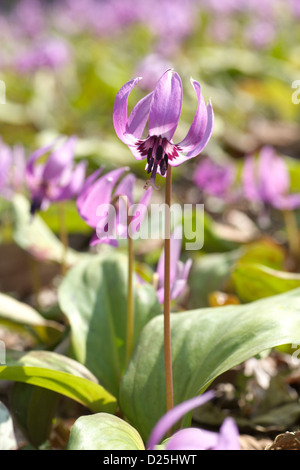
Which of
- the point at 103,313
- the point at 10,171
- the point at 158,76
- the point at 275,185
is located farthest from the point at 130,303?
the point at 158,76

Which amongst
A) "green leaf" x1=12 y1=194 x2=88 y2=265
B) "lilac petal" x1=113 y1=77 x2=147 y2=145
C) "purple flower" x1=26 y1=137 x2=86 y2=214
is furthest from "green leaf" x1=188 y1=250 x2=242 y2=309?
"lilac petal" x1=113 y1=77 x2=147 y2=145

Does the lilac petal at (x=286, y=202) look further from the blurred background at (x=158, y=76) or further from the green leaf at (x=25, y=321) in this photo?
the green leaf at (x=25, y=321)

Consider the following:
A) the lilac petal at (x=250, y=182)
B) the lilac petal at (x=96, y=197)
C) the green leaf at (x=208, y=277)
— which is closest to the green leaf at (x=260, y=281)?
the green leaf at (x=208, y=277)

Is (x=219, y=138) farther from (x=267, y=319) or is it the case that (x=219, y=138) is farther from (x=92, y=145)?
(x=267, y=319)

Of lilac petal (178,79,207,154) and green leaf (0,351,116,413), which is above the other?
lilac petal (178,79,207,154)

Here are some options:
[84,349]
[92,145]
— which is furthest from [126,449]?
[92,145]

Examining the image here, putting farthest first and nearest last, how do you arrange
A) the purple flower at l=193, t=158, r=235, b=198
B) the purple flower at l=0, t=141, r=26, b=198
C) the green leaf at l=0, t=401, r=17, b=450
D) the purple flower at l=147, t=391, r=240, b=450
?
the purple flower at l=193, t=158, r=235, b=198
the purple flower at l=0, t=141, r=26, b=198
the green leaf at l=0, t=401, r=17, b=450
the purple flower at l=147, t=391, r=240, b=450

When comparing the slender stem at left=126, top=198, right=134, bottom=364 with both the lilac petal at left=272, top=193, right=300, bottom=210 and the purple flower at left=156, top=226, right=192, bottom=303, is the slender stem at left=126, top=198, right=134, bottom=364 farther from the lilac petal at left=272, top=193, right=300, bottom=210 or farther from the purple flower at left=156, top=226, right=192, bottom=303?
the lilac petal at left=272, top=193, right=300, bottom=210

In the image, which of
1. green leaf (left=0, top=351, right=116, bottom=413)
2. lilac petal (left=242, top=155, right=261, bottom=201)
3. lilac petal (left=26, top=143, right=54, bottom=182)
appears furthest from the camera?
lilac petal (left=242, top=155, right=261, bottom=201)
